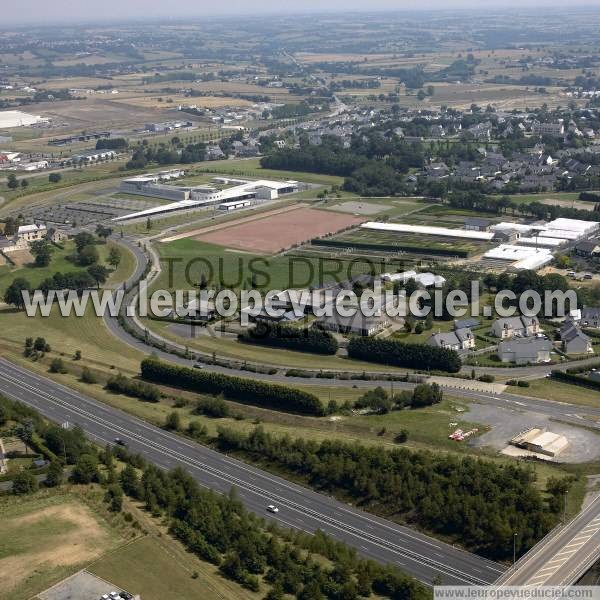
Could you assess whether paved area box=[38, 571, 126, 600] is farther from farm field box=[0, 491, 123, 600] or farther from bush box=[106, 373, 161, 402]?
bush box=[106, 373, 161, 402]

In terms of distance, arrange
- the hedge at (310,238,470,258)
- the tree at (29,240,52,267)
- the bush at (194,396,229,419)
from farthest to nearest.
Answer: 1. the tree at (29,240,52,267)
2. the hedge at (310,238,470,258)
3. the bush at (194,396,229,419)

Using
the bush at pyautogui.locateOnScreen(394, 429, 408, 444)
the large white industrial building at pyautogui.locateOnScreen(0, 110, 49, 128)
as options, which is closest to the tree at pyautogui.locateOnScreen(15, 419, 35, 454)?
the bush at pyautogui.locateOnScreen(394, 429, 408, 444)

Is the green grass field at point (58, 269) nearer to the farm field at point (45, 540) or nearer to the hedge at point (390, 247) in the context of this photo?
the hedge at point (390, 247)

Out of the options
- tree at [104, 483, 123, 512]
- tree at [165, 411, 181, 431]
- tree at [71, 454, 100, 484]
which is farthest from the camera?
tree at [165, 411, 181, 431]

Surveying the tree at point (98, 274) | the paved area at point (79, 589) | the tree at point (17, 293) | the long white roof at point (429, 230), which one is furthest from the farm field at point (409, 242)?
the paved area at point (79, 589)

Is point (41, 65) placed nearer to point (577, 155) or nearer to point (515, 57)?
point (515, 57)
